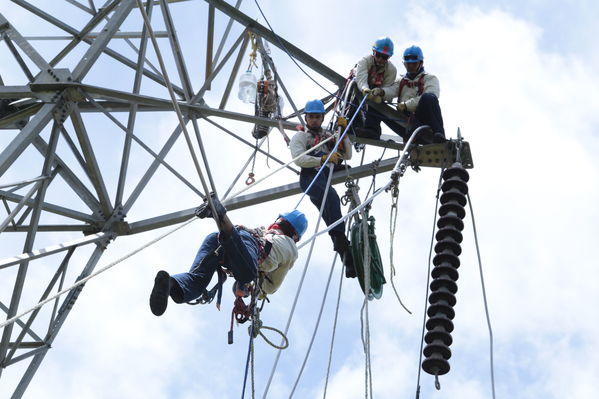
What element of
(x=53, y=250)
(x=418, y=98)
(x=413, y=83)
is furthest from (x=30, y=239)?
(x=413, y=83)

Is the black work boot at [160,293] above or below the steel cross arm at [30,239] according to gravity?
below

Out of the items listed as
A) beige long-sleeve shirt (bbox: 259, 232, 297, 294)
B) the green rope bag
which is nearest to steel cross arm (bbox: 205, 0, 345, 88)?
the green rope bag

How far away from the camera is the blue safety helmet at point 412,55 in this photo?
48.4 ft

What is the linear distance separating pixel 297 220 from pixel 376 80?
310 cm

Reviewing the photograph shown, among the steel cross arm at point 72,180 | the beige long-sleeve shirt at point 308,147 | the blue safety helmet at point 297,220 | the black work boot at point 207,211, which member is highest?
the beige long-sleeve shirt at point 308,147

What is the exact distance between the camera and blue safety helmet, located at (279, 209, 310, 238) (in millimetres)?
12398

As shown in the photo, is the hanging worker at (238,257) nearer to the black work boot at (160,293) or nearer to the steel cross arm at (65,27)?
the black work boot at (160,293)

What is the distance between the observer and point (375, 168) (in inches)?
541

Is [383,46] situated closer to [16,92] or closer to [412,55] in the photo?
[412,55]

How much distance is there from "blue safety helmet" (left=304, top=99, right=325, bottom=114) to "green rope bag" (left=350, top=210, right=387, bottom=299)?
182 cm

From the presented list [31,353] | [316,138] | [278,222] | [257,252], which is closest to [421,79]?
[316,138]

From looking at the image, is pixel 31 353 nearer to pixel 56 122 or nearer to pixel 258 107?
pixel 56 122

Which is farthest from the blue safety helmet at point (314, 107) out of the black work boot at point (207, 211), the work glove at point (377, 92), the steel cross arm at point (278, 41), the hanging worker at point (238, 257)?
the black work boot at point (207, 211)

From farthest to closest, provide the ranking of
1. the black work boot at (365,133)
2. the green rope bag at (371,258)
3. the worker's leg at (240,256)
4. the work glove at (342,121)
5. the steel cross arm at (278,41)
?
the steel cross arm at (278,41)
the black work boot at (365,133)
the work glove at (342,121)
the green rope bag at (371,258)
the worker's leg at (240,256)
